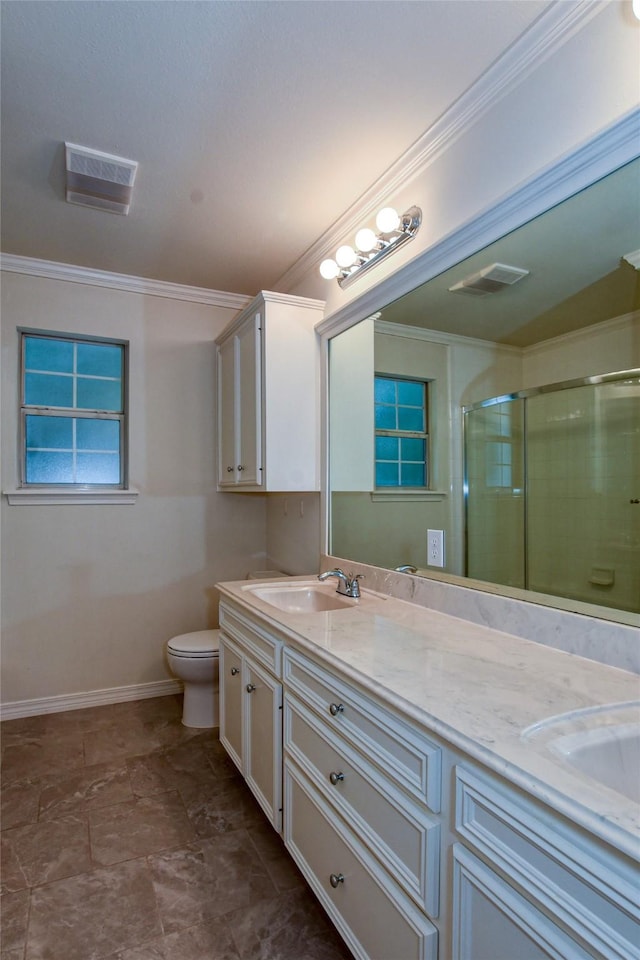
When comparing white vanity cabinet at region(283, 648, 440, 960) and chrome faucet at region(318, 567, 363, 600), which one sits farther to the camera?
chrome faucet at region(318, 567, 363, 600)

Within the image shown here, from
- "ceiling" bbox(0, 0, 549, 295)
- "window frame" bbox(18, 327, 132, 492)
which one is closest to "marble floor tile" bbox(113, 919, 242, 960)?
"window frame" bbox(18, 327, 132, 492)

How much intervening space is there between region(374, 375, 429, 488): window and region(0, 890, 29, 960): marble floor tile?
1826 mm

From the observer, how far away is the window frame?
2.91 meters

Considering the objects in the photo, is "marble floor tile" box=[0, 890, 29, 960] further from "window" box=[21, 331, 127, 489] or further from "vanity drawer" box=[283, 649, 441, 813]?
"window" box=[21, 331, 127, 489]

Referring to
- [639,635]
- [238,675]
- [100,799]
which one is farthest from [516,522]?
[100,799]

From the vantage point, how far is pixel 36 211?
7.66ft

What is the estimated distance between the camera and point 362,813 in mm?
1193

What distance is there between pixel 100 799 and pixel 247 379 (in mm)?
1987

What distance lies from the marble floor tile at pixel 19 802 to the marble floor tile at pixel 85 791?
28mm

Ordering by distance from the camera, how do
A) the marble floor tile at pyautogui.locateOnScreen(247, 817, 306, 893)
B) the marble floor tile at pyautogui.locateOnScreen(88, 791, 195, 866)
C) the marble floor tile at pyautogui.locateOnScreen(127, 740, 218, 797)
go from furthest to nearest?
the marble floor tile at pyautogui.locateOnScreen(127, 740, 218, 797)
the marble floor tile at pyautogui.locateOnScreen(88, 791, 195, 866)
the marble floor tile at pyautogui.locateOnScreen(247, 817, 306, 893)

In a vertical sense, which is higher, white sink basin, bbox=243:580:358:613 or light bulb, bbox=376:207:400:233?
light bulb, bbox=376:207:400:233

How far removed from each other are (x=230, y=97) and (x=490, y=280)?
3.39ft

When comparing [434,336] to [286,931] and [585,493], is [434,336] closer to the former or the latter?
[585,493]

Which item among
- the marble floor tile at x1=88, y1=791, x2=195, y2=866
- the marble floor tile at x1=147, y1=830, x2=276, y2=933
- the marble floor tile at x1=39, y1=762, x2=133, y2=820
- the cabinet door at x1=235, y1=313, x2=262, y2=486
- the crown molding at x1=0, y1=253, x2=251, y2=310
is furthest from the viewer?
the crown molding at x1=0, y1=253, x2=251, y2=310
